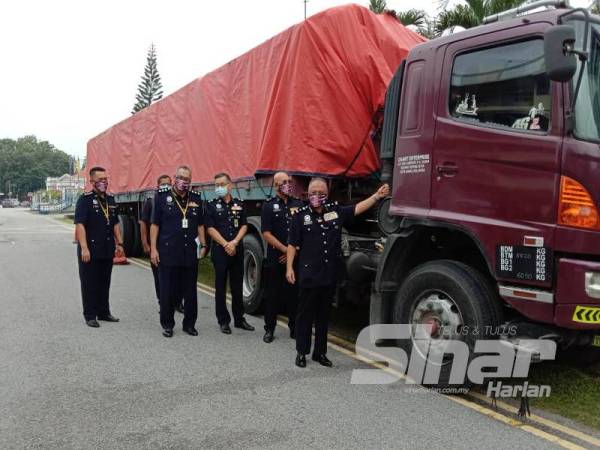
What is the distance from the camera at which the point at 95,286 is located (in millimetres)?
6836

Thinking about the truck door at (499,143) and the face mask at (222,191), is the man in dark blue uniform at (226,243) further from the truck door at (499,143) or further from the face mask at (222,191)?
the truck door at (499,143)

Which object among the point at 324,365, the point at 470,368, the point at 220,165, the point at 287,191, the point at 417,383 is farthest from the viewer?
the point at 220,165

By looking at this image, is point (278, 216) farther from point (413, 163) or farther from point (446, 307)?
point (446, 307)

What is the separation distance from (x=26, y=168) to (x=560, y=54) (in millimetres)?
163053

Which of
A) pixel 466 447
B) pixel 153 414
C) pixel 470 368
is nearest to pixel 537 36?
pixel 470 368

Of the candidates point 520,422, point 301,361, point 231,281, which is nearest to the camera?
point 520,422

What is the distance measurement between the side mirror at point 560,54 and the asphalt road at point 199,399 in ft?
7.45

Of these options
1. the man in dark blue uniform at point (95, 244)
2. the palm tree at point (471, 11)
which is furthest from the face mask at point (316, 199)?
the palm tree at point (471, 11)

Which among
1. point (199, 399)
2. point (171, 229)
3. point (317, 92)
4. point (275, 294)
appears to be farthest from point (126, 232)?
point (199, 399)

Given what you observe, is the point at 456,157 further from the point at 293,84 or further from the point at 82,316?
the point at 82,316

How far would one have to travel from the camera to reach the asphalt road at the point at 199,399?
3.58m

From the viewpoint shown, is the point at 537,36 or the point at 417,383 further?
the point at 417,383

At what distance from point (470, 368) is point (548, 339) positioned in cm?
58

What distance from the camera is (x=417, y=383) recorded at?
4.61 m
